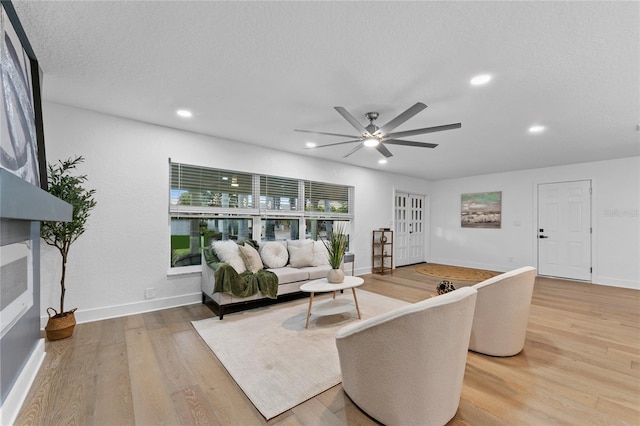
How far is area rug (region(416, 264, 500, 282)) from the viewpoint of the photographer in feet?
19.0

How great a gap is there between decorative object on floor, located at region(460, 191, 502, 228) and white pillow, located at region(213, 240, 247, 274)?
611 centimetres

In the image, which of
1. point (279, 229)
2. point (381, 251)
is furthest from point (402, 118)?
point (381, 251)

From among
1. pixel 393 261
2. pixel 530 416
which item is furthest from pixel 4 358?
pixel 393 261

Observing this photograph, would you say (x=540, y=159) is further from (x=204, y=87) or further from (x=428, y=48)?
(x=204, y=87)

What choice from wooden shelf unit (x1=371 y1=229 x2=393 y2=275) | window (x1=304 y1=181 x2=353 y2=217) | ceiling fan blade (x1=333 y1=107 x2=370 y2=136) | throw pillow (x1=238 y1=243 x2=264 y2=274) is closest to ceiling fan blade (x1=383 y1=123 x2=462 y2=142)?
ceiling fan blade (x1=333 y1=107 x2=370 y2=136)

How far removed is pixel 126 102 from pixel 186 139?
95cm

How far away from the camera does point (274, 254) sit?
4191 mm

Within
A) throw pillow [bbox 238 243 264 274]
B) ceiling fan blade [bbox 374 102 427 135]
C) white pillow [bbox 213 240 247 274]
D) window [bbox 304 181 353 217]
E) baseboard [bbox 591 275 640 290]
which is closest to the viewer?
ceiling fan blade [bbox 374 102 427 135]

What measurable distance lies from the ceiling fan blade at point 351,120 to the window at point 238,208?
2354 millimetres

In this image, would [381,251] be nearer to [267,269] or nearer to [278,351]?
[267,269]

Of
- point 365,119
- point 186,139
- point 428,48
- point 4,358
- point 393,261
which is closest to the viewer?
point 4,358

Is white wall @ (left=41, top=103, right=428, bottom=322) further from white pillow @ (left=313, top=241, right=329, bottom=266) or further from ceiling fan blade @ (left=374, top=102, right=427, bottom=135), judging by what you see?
ceiling fan blade @ (left=374, top=102, right=427, bottom=135)

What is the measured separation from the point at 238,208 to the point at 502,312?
3.66m

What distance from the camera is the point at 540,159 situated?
17.2ft
